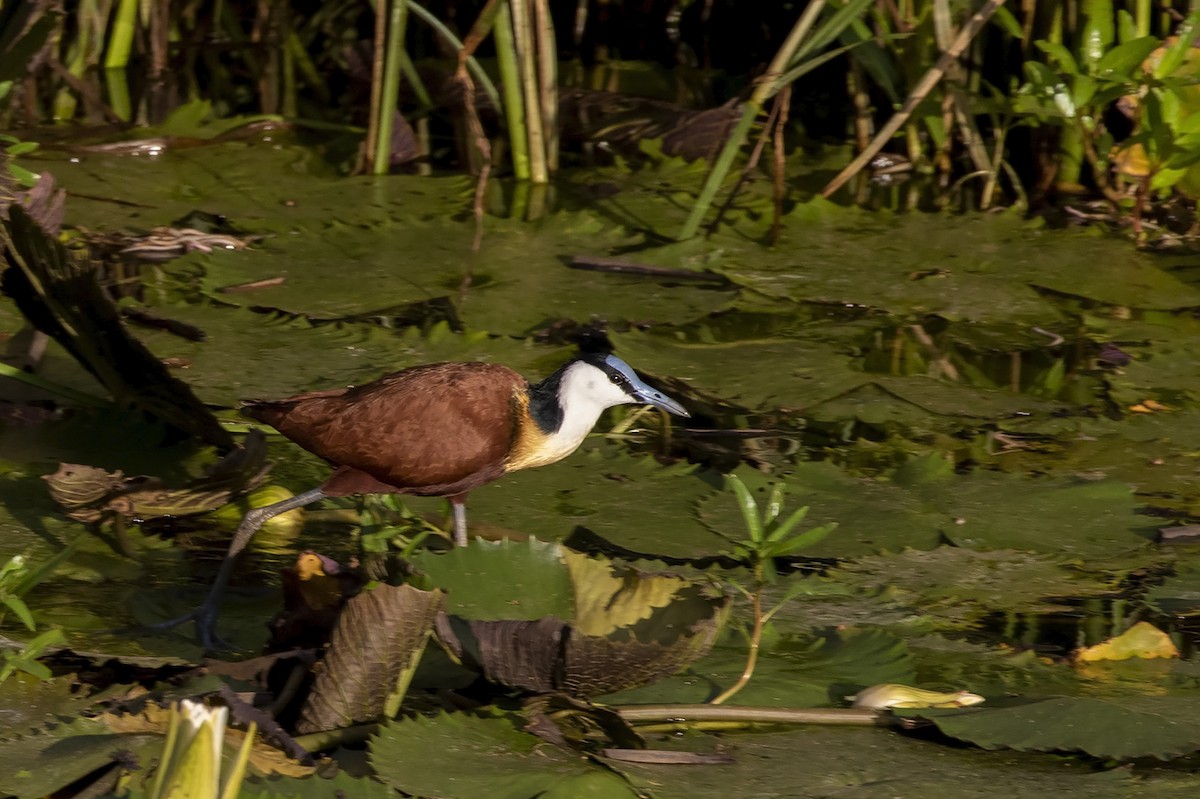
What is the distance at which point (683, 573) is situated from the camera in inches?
109

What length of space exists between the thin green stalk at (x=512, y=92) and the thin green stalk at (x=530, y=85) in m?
0.02

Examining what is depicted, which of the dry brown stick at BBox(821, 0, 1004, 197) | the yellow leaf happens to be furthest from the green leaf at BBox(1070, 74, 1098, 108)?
the yellow leaf

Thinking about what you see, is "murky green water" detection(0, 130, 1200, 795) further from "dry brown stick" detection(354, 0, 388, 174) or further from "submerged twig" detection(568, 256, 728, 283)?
"dry brown stick" detection(354, 0, 388, 174)

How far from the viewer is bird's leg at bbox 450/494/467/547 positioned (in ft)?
9.23

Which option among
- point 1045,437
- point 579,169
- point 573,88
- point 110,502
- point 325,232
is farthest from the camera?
point 573,88

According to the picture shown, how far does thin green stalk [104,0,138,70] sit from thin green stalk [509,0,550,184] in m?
1.66

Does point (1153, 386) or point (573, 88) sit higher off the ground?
point (573, 88)

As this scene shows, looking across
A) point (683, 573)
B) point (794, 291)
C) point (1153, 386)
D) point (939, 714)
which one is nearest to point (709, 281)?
point (794, 291)

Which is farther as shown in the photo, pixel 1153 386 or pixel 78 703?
pixel 1153 386

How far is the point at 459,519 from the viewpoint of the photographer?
9.23 feet

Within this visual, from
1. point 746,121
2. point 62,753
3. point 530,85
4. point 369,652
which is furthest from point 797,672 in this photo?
point 530,85

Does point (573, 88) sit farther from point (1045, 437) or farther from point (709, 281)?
point (1045, 437)

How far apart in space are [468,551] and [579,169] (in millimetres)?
3078

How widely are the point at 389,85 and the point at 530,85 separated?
0.46 metres
